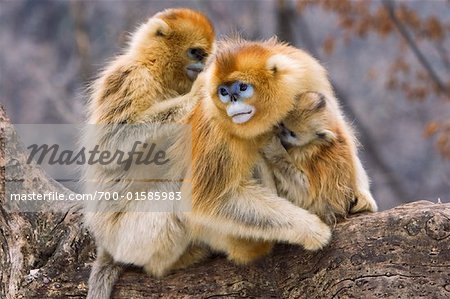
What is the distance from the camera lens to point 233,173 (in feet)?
13.7

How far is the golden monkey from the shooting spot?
410cm

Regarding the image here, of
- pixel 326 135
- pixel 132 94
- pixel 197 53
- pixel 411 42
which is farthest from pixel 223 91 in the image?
pixel 411 42

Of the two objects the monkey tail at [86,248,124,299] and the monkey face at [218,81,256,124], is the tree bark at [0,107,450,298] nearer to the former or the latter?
the monkey tail at [86,248,124,299]

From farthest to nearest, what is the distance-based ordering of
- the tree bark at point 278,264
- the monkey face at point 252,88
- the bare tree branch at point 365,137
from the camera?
the bare tree branch at point 365,137 < the monkey face at point 252,88 < the tree bark at point 278,264

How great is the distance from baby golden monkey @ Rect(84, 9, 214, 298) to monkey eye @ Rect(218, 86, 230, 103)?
70 cm

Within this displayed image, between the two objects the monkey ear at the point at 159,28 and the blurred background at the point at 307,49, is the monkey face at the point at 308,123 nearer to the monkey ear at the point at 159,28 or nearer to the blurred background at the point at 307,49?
the monkey ear at the point at 159,28

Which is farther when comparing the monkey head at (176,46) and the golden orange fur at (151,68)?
the monkey head at (176,46)

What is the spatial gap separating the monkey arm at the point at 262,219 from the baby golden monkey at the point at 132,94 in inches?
14.0

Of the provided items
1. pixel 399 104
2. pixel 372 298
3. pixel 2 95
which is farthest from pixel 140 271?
pixel 399 104

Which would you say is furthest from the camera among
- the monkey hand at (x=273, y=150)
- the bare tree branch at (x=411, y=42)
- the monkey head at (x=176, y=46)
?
the bare tree branch at (x=411, y=42)

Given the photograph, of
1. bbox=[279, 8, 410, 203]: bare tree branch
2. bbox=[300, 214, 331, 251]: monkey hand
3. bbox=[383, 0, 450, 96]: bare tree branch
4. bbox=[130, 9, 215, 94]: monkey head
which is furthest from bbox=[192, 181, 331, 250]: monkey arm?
bbox=[279, 8, 410, 203]: bare tree branch

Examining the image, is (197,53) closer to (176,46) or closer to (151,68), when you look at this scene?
(176,46)

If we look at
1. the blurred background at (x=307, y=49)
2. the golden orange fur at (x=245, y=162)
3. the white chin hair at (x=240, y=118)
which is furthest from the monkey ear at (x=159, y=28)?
the blurred background at (x=307, y=49)

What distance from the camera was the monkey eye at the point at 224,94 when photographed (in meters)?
4.12
